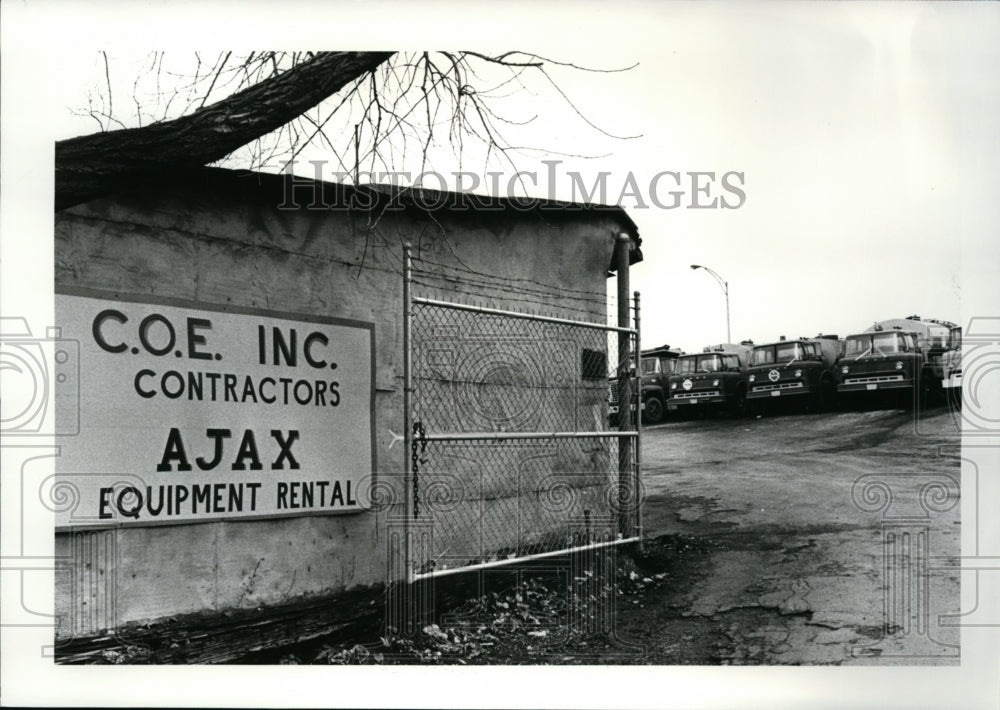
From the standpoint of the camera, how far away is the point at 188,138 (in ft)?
13.5

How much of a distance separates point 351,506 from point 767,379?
331 centimetres

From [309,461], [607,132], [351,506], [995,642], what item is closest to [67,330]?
[309,461]

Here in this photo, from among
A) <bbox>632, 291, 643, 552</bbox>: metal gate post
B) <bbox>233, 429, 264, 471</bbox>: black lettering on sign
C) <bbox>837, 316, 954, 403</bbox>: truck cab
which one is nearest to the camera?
<bbox>233, 429, 264, 471</bbox>: black lettering on sign

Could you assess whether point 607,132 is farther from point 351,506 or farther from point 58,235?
point 58,235

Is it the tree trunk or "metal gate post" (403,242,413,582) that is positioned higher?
the tree trunk

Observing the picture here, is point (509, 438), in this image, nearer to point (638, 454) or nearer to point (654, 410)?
point (638, 454)

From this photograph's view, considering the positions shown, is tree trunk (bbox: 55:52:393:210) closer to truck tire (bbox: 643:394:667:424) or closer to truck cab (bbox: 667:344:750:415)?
truck cab (bbox: 667:344:750:415)

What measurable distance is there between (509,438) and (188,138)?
2.46m

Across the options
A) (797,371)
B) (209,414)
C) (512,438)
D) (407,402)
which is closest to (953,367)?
(797,371)

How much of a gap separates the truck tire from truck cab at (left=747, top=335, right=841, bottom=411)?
0.71 metres

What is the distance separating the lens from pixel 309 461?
4.61 metres

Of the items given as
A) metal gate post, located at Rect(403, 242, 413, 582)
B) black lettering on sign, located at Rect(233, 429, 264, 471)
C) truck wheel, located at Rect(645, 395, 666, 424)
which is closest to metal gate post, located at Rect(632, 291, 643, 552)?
truck wheel, located at Rect(645, 395, 666, 424)

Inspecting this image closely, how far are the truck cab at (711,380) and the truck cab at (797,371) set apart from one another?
0.10m

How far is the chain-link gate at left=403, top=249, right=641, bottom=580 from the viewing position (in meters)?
4.88
